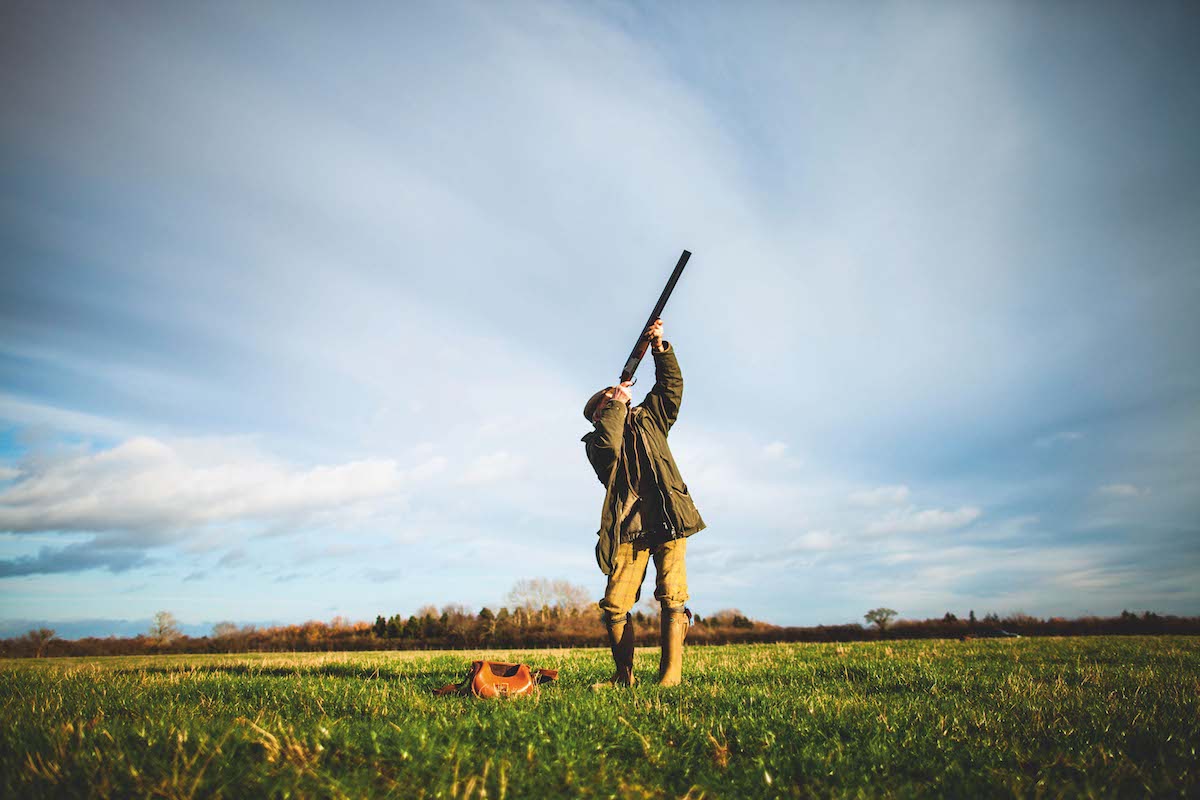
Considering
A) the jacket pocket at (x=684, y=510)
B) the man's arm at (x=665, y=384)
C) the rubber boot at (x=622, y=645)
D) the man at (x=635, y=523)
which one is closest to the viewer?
the rubber boot at (x=622, y=645)

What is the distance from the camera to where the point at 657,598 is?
Result: 6.46 metres

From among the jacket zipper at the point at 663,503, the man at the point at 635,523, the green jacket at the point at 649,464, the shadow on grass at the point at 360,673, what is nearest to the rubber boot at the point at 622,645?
the man at the point at 635,523

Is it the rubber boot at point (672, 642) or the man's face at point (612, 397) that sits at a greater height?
the man's face at point (612, 397)

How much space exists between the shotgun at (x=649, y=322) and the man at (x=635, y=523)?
435 mm

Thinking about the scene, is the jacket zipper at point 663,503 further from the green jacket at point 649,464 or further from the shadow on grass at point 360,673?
the shadow on grass at point 360,673

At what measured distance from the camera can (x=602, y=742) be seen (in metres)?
3.39

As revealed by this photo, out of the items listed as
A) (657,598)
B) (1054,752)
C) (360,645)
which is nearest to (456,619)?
(360,645)

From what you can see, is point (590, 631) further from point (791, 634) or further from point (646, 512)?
point (646, 512)

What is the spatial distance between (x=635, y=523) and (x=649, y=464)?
73cm

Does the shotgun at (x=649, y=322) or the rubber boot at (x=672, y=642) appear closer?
the rubber boot at (x=672, y=642)

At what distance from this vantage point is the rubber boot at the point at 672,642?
19.5 feet

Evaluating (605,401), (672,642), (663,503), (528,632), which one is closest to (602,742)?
(672,642)

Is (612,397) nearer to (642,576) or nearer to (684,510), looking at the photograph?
(684,510)

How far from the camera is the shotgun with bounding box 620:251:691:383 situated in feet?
24.3
